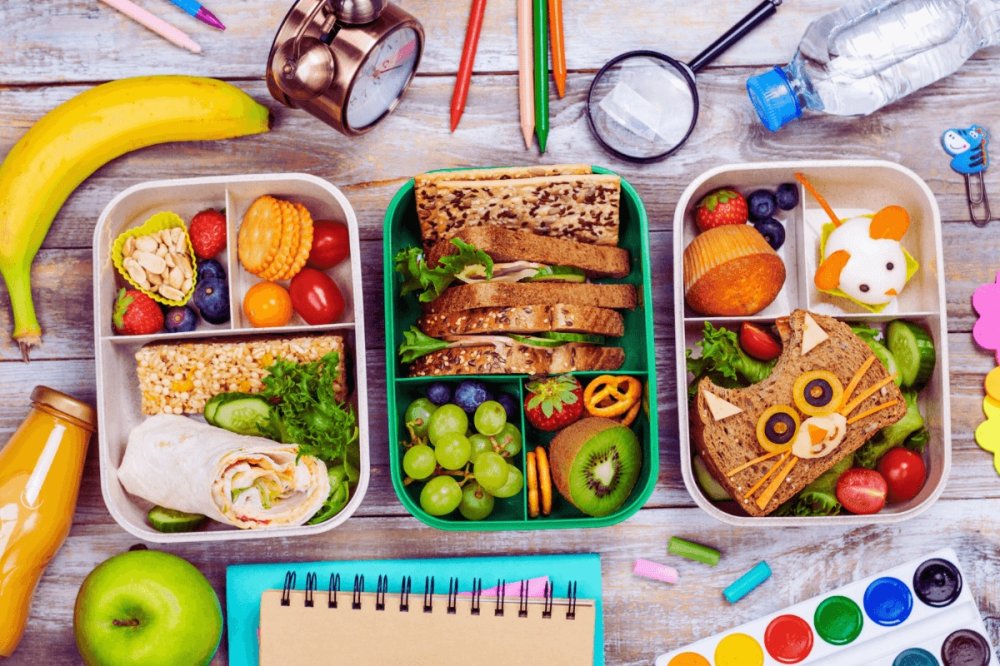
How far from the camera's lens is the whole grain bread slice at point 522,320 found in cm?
142

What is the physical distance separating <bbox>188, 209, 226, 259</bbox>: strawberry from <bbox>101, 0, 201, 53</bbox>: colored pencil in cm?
34

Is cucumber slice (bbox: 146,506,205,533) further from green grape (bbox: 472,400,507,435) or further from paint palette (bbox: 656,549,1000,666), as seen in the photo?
paint palette (bbox: 656,549,1000,666)

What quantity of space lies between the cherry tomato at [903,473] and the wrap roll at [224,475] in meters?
1.01

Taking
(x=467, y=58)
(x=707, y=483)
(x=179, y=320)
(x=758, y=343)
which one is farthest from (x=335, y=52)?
(x=707, y=483)

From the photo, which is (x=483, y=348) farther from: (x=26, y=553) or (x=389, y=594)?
(x=26, y=553)

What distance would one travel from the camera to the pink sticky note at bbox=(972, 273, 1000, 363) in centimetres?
162

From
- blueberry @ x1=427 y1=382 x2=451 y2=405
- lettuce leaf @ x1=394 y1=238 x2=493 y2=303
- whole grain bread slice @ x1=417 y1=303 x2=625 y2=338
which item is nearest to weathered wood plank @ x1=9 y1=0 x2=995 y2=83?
lettuce leaf @ x1=394 y1=238 x2=493 y2=303

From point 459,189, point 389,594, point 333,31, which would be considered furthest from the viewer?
point 389,594

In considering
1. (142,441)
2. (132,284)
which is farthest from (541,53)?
(142,441)

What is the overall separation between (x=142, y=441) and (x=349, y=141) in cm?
67

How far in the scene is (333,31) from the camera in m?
1.37

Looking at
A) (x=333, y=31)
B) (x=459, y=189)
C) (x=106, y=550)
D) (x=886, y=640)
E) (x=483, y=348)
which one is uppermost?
(x=333, y=31)

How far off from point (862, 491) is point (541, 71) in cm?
97

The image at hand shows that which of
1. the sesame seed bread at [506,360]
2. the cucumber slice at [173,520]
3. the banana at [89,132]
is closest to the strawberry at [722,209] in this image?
the sesame seed bread at [506,360]
